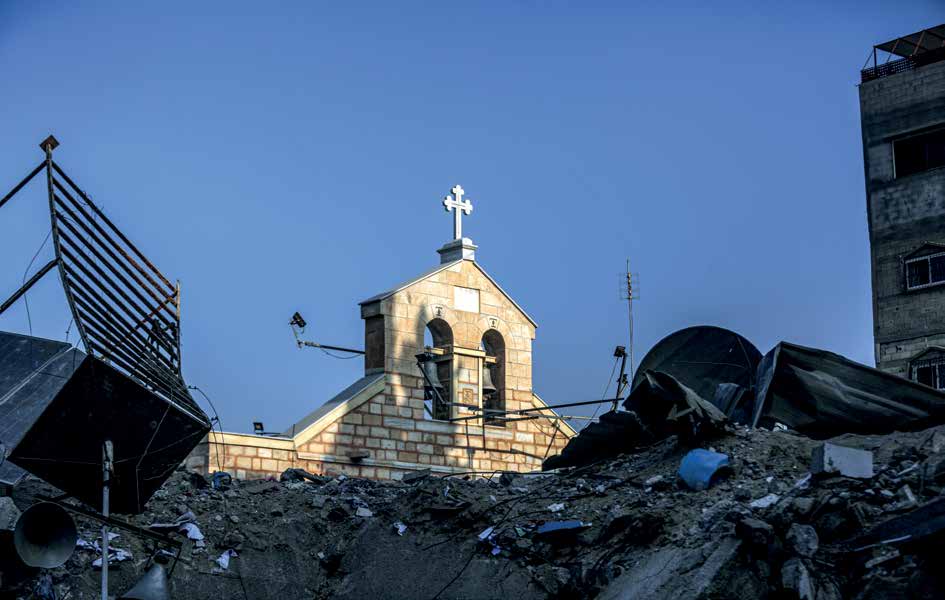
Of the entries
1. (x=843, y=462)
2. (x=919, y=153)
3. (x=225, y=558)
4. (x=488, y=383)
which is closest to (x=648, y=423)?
(x=843, y=462)

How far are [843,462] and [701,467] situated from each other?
6.18ft

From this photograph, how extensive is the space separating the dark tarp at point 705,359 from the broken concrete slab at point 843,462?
5.19 meters

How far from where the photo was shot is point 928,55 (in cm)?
3056

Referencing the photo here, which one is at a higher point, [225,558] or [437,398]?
[437,398]

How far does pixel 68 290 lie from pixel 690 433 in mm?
7634

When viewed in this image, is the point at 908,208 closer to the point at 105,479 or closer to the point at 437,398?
the point at 437,398

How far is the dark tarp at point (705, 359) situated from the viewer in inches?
717

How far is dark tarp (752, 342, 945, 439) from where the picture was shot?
50.2 feet

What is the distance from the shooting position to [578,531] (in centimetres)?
1395

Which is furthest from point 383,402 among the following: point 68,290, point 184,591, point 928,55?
point 928,55

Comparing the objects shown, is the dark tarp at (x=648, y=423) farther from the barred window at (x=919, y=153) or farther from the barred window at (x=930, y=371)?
the barred window at (x=919, y=153)

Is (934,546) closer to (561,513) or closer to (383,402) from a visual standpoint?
(561,513)

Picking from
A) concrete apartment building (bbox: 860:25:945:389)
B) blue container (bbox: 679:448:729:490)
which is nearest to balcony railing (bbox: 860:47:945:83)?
concrete apartment building (bbox: 860:25:945:389)

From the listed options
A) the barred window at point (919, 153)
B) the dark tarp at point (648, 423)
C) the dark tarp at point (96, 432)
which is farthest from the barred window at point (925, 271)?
the dark tarp at point (96, 432)
